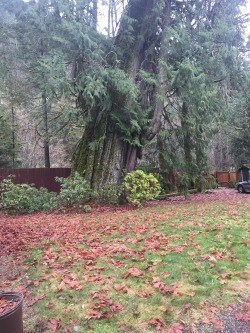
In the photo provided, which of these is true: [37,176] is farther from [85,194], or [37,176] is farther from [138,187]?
[138,187]

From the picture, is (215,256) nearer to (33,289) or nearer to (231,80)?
(33,289)

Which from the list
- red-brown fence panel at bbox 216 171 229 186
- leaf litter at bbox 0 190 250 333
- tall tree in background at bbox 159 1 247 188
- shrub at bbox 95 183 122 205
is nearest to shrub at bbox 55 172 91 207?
shrub at bbox 95 183 122 205

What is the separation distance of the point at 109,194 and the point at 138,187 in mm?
1098

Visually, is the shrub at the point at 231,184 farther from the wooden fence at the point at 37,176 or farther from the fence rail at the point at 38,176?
the wooden fence at the point at 37,176

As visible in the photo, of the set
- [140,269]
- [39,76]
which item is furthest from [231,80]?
[140,269]

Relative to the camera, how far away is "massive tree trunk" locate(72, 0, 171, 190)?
11383 millimetres

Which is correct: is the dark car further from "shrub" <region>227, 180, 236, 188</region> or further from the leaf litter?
the leaf litter

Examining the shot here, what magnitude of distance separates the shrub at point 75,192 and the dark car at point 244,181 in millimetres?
13299

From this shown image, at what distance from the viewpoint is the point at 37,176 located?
16.4m

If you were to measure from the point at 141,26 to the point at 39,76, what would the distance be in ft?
15.1

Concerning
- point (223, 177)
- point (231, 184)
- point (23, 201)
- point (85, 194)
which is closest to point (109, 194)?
point (85, 194)

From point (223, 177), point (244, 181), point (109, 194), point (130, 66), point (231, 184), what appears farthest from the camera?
point (223, 177)

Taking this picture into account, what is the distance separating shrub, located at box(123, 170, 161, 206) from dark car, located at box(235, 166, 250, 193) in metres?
11.4

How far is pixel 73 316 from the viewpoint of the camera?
3.11m
